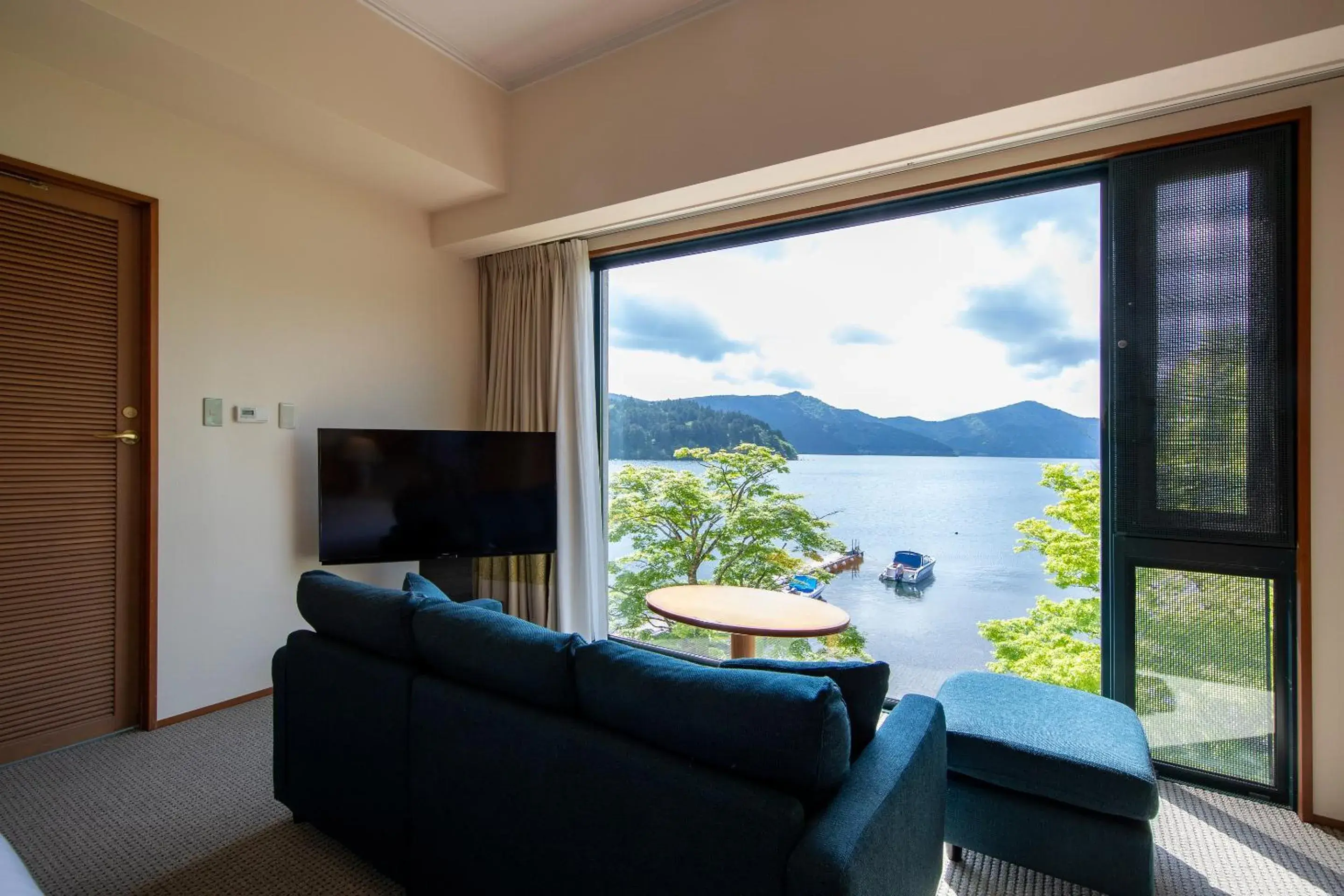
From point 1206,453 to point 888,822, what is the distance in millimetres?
1904

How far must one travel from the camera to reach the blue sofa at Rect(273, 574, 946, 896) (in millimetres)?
1143

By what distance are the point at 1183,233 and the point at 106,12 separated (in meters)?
3.66

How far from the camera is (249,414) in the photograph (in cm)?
304

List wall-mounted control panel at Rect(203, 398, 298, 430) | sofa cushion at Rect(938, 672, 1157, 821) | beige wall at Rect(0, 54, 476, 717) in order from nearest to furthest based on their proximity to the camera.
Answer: sofa cushion at Rect(938, 672, 1157, 821), beige wall at Rect(0, 54, 476, 717), wall-mounted control panel at Rect(203, 398, 298, 430)

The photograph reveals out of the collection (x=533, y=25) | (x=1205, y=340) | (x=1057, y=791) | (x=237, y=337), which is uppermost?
(x=533, y=25)

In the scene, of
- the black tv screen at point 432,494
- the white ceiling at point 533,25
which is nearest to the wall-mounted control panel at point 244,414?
the black tv screen at point 432,494

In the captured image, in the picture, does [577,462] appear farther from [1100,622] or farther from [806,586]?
[1100,622]

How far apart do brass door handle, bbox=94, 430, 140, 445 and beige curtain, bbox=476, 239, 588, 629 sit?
1.67 meters

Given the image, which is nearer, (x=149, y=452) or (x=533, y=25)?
(x=149, y=452)

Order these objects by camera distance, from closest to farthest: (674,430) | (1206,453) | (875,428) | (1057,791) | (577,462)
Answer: (1057,791)
(1206,453)
(875,428)
(577,462)
(674,430)

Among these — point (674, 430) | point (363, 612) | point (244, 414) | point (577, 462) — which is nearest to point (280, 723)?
point (363, 612)

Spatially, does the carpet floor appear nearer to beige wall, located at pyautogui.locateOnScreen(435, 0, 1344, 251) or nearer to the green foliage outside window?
the green foliage outside window

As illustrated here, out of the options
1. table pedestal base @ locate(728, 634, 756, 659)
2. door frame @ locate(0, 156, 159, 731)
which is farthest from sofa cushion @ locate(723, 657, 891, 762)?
door frame @ locate(0, 156, 159, 731)

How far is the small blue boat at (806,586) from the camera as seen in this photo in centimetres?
338
